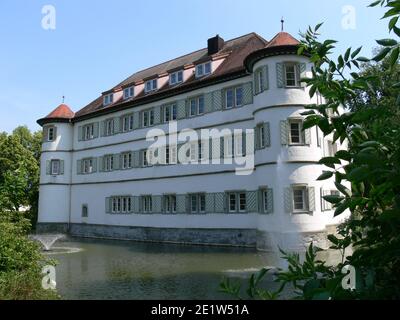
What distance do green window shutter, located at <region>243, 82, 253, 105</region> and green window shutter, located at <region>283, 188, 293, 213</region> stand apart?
630 centimetres

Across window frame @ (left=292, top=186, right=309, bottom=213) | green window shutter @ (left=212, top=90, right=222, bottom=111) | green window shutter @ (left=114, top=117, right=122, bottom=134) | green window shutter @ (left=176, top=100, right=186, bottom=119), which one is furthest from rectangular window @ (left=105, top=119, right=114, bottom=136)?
window frame @ (left=292, top=186, right=309, bottom=213)

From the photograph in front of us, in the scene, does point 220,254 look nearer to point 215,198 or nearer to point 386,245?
point 215,198

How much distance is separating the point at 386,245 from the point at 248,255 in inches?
790

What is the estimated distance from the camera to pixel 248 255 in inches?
837

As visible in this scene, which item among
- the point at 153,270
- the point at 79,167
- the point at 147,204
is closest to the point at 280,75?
the point at 153,270

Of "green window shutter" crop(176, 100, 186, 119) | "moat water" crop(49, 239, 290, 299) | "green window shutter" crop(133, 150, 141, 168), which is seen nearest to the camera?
"moat water" crop(49, 239, 290, 299)

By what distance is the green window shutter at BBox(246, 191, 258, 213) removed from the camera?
958 inches

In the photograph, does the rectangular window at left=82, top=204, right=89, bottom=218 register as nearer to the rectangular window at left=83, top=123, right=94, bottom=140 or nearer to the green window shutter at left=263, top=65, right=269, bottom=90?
the rectangular window at left=83, top=123, right=94, bottom=140

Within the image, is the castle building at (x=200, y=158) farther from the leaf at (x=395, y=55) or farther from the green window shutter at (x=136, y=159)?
the leaf at (x=395, y=55)

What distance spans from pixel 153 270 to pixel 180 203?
11.7m

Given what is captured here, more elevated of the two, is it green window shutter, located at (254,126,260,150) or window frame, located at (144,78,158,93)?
window frame, located at (144,78,158,93)

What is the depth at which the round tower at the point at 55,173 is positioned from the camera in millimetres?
37344

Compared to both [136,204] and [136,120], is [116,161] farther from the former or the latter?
[136,204]
